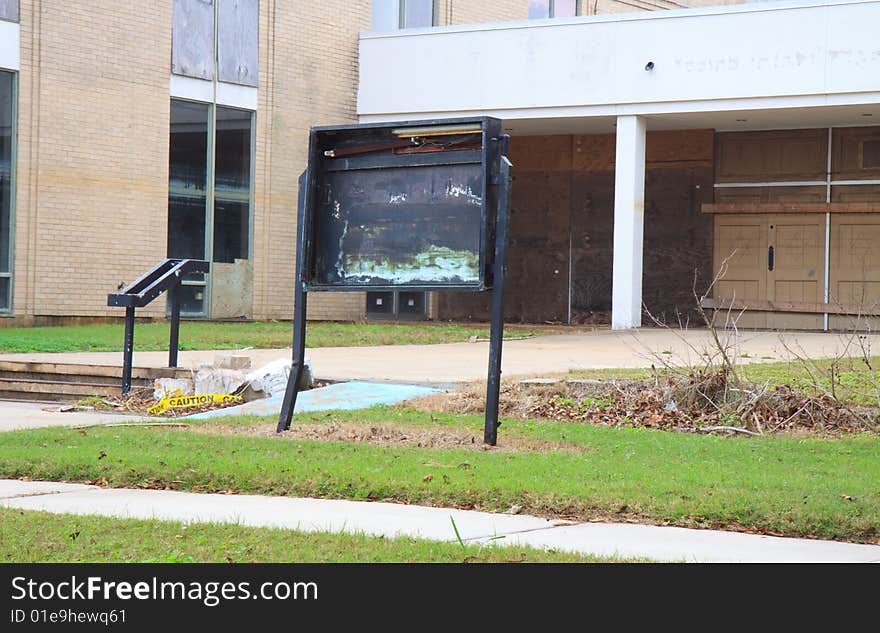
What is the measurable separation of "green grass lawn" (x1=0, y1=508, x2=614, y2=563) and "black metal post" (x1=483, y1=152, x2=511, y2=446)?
3389mm

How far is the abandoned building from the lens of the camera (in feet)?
73.9

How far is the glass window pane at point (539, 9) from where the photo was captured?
31.2 meters

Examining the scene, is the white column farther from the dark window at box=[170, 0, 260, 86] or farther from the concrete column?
the dark window at box=[170, 0, 260, 86]

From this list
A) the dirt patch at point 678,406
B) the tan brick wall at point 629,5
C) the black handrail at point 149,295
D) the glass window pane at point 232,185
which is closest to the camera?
the dirt patch at point 678,406

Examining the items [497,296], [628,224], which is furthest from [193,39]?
[497,296]

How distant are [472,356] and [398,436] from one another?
23.8ft

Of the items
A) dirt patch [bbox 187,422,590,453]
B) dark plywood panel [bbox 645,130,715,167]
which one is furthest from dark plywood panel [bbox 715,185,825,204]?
dirt patch [bbox 187,422,590,453]

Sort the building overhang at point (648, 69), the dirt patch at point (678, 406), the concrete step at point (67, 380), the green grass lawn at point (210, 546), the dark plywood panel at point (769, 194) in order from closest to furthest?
the green grass lawn at point (210, 546)
the dirt patch at point (678, 406)
the concrete step at point (67, 380)
the building overhang at point (648, 69)
the dark plywood panel at point (769, 194)

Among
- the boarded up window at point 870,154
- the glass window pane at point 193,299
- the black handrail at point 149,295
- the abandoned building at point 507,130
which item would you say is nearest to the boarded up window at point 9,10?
the abandoned building at point 507,130

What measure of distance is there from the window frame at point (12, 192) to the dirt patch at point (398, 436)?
42.5 feet

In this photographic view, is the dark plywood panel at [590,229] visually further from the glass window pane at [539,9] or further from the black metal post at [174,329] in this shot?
the black metal post at [174,329]

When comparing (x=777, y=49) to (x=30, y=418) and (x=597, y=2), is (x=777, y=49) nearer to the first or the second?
(x=597, y=2)

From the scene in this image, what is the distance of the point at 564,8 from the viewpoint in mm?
31969
